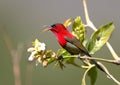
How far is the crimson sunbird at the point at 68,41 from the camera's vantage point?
0.96 meters

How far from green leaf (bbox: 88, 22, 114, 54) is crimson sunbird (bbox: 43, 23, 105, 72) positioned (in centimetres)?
2

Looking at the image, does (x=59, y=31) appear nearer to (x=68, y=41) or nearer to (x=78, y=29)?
(x=68, y=41)

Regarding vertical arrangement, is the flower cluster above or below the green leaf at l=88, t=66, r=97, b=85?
above

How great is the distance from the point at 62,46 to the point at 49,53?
13cm

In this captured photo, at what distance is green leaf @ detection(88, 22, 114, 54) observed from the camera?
0.88 m

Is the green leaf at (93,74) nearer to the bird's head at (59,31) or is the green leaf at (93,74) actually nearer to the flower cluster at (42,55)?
the flower cluster at (42,55)

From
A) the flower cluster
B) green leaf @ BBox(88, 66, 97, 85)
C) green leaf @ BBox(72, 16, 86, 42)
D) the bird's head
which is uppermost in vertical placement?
the bird's head

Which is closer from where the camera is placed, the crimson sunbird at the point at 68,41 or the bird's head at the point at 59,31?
the crimson sunbird at the point at 68,41

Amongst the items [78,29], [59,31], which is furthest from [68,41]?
[78,29]

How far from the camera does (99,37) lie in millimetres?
871

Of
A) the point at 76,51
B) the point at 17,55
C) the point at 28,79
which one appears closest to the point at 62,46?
the point at 76,51

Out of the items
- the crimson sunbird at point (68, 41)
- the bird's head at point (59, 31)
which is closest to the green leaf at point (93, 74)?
the crimson sunbird at point (68, 41)

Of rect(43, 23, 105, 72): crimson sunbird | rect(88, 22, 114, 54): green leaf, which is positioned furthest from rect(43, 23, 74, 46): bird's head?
rect(88, 22, 114, 54): green leaf

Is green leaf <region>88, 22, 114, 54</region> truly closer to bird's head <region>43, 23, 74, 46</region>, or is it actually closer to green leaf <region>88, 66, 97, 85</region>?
green leaf <region>88, 66, 97, 85</region>
